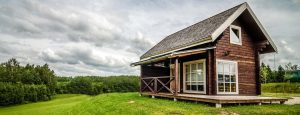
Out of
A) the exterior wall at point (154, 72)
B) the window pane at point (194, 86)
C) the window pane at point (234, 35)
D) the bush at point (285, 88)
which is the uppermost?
the window pane at point (234, 35)

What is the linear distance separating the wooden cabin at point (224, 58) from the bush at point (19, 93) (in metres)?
35.1

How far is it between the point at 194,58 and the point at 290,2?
7.41 meters

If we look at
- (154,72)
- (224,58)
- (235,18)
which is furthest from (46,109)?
(235,18)

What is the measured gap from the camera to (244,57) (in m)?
15.9

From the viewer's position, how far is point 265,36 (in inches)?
633

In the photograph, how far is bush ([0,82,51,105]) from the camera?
42.1m

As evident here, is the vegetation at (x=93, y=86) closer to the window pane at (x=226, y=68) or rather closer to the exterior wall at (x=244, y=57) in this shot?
the exterior wall at (x=244, y=57)

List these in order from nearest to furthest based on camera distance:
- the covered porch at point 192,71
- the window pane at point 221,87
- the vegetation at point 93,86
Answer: the covered porch at point 192,71
the window pane at point 221,87
the vegetation at point 93,86

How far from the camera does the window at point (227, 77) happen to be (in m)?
14.6

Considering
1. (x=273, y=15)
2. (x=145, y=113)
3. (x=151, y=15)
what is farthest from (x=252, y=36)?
(x=145, y=113)

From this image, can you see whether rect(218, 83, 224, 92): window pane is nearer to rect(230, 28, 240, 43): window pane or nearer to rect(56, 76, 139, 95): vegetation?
rect(230, 28, 240, 43): window pane

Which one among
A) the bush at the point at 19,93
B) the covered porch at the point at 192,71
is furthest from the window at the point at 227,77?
the bush at the point at 19,93

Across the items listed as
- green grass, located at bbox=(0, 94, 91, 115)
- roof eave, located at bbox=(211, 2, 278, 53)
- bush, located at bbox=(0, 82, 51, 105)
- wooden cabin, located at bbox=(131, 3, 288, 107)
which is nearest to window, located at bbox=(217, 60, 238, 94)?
wooden cabin, located at bbox=(131, 3, 288, 107)

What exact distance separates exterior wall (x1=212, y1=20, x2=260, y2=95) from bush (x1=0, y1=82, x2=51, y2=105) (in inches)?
1541
